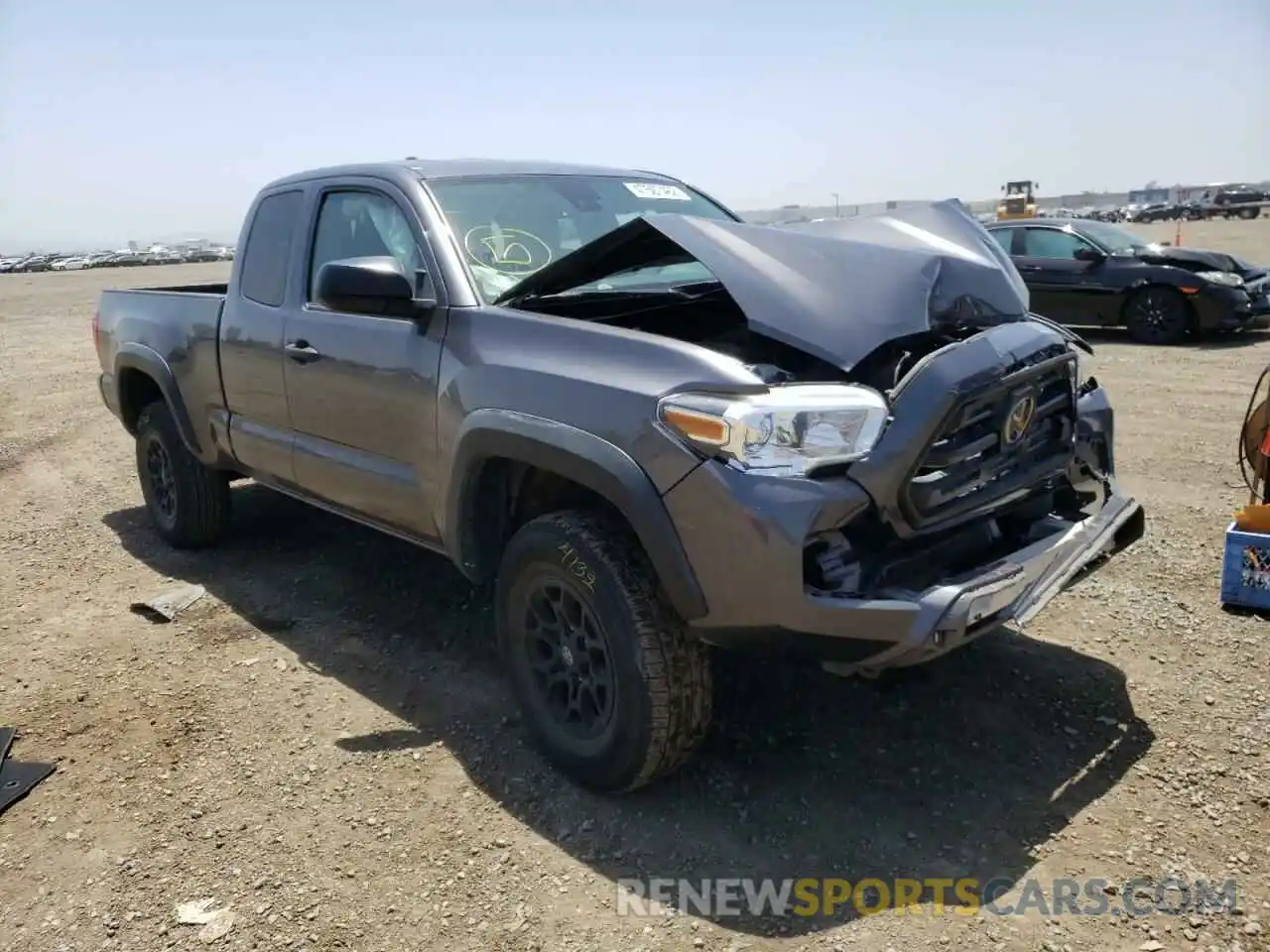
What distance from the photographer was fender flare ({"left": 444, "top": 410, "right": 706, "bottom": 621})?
2.70 metres

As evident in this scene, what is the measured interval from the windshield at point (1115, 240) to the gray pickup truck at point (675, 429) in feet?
30.4

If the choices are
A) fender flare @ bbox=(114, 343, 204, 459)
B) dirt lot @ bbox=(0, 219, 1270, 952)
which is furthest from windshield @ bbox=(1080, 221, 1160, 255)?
fender flare @ bbox=(114, 343, 204, 459)

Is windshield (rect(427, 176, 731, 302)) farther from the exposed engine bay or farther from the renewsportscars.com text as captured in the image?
the renewsportscars.com text

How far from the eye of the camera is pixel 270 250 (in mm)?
4680

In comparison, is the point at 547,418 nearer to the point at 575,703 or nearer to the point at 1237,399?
the point at 575,703

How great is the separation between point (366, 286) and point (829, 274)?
153 cm

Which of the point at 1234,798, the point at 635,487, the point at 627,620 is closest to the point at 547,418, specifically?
the point at 635,487

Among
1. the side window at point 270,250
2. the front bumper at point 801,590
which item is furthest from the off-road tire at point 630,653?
the side window at point 270,250

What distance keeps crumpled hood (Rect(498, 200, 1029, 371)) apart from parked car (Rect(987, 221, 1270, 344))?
898 centimetres

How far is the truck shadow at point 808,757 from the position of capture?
2.83 metres

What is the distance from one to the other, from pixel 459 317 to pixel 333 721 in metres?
1.57

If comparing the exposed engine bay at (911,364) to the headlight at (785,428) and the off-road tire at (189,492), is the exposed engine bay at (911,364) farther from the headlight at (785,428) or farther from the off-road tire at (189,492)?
the off-road tire at (189,492)

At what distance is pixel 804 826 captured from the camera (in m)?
2.95

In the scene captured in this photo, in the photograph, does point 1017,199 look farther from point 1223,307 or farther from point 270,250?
point 270,250
